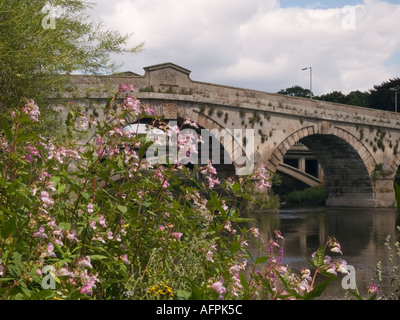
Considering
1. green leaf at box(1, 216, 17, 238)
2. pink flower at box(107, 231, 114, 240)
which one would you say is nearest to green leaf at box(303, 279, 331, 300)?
pink flower at box(107, 231, 114, 240)

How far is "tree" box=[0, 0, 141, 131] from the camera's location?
881cm

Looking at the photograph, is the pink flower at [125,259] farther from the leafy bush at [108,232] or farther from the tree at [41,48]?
the tree at [41,48]

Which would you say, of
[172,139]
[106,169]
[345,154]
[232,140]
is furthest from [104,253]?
[345,154]

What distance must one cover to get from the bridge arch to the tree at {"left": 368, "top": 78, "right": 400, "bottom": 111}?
14.5 metres

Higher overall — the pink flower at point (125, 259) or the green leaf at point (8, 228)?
the green leaf at point (8, 228)

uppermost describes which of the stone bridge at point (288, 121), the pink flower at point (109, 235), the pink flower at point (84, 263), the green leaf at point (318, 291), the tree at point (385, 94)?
the tree at point (385, 94)

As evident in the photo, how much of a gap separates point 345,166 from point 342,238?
13.6 metres

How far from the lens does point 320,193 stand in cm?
2878

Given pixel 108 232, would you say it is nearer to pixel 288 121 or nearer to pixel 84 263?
pixel 84 263

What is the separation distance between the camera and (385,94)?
1531 inches

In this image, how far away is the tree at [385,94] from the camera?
3825 centimetres

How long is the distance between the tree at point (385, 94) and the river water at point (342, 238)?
803 inches

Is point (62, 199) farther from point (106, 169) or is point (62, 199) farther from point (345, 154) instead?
point (345, 154)

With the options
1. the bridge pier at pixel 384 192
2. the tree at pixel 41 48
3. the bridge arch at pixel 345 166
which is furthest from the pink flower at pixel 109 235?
the bridge pier at pixel 384 192
